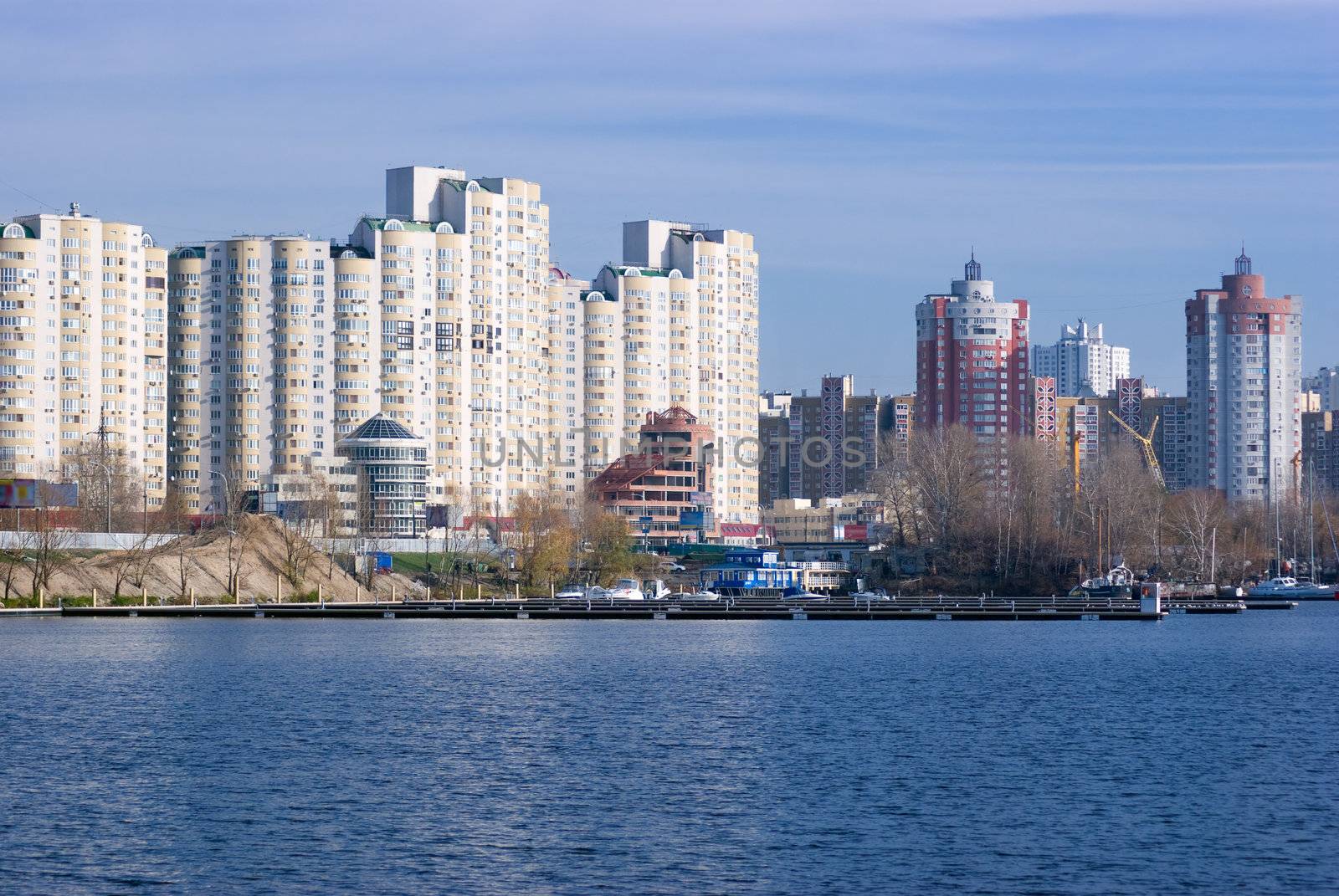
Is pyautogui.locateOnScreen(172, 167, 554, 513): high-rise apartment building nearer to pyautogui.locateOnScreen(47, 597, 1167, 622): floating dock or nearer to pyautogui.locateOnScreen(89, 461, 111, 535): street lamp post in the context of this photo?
pyautogui.locateOnScreen(89, 461, 111, 535): street lamp post

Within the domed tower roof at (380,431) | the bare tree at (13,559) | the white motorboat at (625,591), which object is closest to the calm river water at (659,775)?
the bare tree at (13,559)

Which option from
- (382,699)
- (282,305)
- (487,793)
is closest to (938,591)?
(282,305)

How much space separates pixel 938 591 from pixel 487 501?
5528cm

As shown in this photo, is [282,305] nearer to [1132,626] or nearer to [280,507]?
[280,507]

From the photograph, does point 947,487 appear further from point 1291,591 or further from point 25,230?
point 25,230

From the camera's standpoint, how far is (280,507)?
172 metres

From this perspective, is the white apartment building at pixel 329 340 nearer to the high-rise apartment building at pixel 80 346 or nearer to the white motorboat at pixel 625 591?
the high-rise apartment building at pixel 80 346

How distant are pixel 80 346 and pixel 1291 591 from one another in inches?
4542

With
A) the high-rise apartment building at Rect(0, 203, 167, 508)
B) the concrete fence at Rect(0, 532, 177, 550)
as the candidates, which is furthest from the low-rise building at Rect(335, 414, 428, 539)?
the concrete fence at Rect(0, 532, 177, 550)

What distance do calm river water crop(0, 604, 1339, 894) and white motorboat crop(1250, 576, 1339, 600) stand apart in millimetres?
84591

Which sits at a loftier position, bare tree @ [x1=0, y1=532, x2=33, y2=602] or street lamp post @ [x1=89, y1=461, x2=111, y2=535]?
street lamp post @ [x1=89, y1=461, x2=111, y2=535]

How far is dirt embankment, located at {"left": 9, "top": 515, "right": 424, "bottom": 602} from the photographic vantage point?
122125 mm

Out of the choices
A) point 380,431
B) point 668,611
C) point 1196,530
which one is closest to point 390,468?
point 380,431

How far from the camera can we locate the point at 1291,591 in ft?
551
